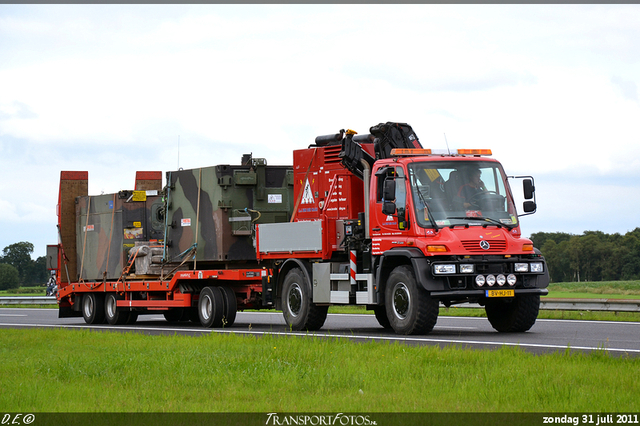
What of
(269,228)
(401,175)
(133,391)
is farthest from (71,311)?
(133,391)

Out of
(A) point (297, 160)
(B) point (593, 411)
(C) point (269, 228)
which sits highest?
(A) point (297, 160)

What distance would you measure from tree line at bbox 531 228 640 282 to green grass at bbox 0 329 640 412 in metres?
77.8

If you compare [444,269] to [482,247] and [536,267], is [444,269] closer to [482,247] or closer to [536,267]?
[482,247]

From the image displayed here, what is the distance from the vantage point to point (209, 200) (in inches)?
848

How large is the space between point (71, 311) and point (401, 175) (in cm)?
1448

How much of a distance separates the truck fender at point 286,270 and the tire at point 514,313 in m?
3.70

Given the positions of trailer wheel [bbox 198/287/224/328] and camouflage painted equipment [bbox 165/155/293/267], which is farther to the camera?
camouflage painted equipment [bbox 165/155/293/267]

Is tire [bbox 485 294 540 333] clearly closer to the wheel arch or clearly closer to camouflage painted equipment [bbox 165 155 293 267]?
the wheel arch

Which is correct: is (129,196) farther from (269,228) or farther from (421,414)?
(421,414)

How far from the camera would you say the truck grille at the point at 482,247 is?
52.1ft

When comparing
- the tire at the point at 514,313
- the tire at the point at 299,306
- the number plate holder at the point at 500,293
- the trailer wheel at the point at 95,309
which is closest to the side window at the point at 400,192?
the number plate holder at the point at 500,293

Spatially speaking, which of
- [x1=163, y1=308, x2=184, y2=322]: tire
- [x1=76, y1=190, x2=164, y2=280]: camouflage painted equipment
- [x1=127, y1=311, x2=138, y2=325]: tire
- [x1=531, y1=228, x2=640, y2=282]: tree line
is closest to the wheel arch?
[x1=163, y1=308, x2=184, y2=322]: tire

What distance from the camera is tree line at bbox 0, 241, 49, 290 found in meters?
119

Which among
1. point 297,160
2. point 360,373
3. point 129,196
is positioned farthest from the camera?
point 129,196
